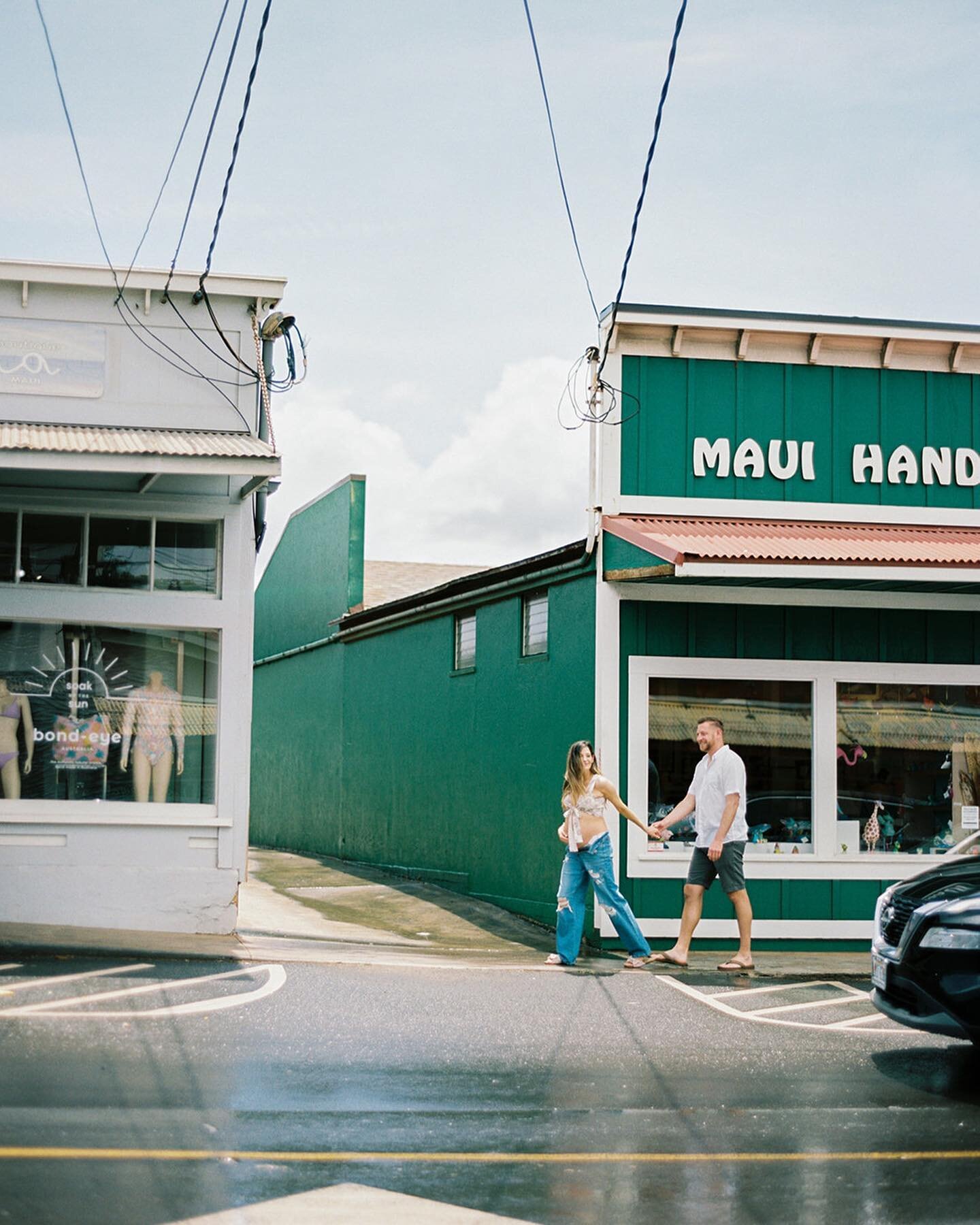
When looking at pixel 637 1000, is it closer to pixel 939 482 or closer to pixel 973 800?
pixel 973 800

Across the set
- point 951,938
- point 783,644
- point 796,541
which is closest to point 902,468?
point 796,541

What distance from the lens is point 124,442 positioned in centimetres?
1090

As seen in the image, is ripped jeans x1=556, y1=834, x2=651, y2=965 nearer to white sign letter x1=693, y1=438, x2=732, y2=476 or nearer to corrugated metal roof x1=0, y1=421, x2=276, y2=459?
white sign letter x1=693, y1=438, x2=732, y2=476

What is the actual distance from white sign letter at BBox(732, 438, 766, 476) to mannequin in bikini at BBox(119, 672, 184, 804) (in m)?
5.23

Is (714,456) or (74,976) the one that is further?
(714,456)

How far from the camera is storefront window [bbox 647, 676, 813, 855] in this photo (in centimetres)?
1217

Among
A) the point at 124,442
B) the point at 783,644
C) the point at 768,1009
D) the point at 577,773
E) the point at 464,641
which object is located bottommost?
the point at 768,1009

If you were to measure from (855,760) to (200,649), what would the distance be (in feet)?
18.6

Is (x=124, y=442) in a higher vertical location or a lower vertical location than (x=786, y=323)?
lower

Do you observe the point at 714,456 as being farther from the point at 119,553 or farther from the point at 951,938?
the point at 951,938

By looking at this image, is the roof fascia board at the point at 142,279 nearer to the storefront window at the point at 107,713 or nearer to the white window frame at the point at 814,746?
the storefront window at the point at 107,713

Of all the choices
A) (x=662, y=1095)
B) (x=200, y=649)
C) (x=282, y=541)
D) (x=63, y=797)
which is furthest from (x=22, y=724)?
(x=282, y=541)

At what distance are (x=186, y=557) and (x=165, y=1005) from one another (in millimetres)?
4378

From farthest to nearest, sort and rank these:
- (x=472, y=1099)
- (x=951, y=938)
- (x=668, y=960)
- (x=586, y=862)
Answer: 1. (x=668, y=960)
2. (x=586, y=862)
3. (x=951, y=938)
4. (x=472, y=1099)
